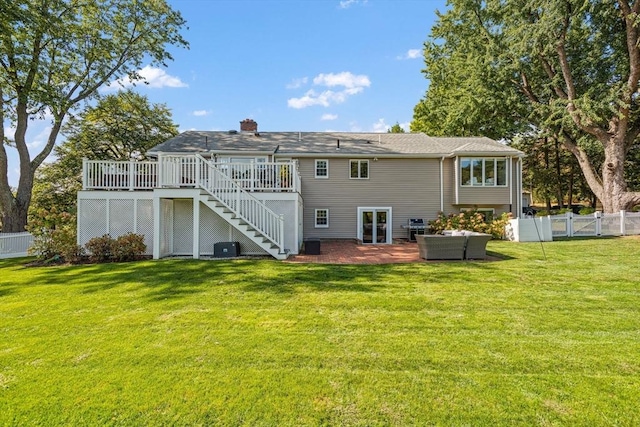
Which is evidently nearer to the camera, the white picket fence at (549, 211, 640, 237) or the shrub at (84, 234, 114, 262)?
the shrub at (84, 234, 114, 262)

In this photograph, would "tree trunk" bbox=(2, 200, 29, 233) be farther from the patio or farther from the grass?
the patio

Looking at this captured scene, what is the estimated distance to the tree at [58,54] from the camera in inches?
568

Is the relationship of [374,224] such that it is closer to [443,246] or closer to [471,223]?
[471,223]

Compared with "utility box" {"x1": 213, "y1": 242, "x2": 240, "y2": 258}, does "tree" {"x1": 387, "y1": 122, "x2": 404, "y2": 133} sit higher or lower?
higher

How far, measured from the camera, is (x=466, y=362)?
3400 millimetres

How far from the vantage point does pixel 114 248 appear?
9.93m

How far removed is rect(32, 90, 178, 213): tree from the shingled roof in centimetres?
811

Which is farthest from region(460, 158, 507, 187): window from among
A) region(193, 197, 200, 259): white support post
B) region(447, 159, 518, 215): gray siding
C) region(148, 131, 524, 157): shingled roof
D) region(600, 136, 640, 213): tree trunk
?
region(193, 197, 200, 259): white support post

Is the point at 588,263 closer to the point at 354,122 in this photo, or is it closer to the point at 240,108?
the point at 354,122

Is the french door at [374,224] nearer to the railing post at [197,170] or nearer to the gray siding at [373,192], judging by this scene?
the gray siding at [373,192]

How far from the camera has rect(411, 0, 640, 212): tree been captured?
16.4 meters

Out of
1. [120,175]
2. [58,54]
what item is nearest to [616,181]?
[120,175]

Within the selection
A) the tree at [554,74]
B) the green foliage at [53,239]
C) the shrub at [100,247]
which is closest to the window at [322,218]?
the shrub at [100,247]

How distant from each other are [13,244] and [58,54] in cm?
1073
